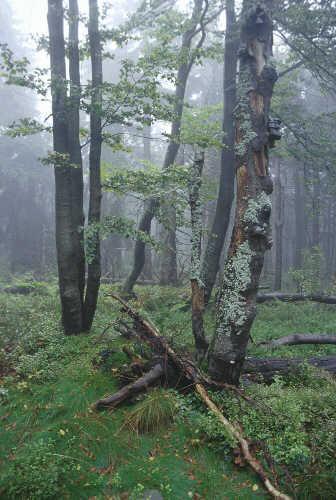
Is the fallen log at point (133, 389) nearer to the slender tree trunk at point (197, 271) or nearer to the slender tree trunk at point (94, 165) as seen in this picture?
the slender tree trunk at point (197, 271)

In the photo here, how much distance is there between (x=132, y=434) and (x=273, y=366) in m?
2.71

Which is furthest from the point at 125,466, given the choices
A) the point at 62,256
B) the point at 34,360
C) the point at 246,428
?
the point at 62,256

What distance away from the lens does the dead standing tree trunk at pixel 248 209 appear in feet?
17.5

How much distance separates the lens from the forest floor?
12.6ft

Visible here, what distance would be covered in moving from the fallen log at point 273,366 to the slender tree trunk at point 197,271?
31.8 inches

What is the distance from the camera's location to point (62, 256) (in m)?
7.69

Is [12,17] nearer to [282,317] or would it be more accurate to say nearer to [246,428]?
[282,317]

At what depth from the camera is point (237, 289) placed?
211 inches

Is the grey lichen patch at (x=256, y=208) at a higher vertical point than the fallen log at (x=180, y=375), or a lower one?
higher

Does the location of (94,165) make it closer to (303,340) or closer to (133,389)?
(133,389)

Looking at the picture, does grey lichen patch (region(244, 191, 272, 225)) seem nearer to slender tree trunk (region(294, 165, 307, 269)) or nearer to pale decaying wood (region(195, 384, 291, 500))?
pale decaying wood (region(195, 384, 291, 500))

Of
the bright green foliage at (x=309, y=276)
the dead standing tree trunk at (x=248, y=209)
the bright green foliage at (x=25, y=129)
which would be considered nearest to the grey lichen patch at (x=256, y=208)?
the dead standing tree trunk at (x=248, y=209)

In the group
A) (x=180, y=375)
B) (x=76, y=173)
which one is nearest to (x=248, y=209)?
(x=180, y=375)

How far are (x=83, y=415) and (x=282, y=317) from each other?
755cm
